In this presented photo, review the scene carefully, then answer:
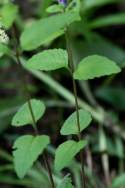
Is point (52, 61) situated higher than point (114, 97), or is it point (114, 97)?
point (52, 61)

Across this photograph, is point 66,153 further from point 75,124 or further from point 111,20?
point 111,20

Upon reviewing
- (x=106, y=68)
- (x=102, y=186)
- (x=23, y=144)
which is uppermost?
(x=106, y=68)

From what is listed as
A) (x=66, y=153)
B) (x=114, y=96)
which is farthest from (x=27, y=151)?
(x=114, y=96)

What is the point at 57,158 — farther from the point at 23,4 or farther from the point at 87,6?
the point at 23,4

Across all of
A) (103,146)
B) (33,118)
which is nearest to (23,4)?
(103,146)

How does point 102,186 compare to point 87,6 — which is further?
point 87,6

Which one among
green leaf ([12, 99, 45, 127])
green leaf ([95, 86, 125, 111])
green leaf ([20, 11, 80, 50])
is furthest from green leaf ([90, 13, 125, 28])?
green leaf ([20, 11, 80, 50])
